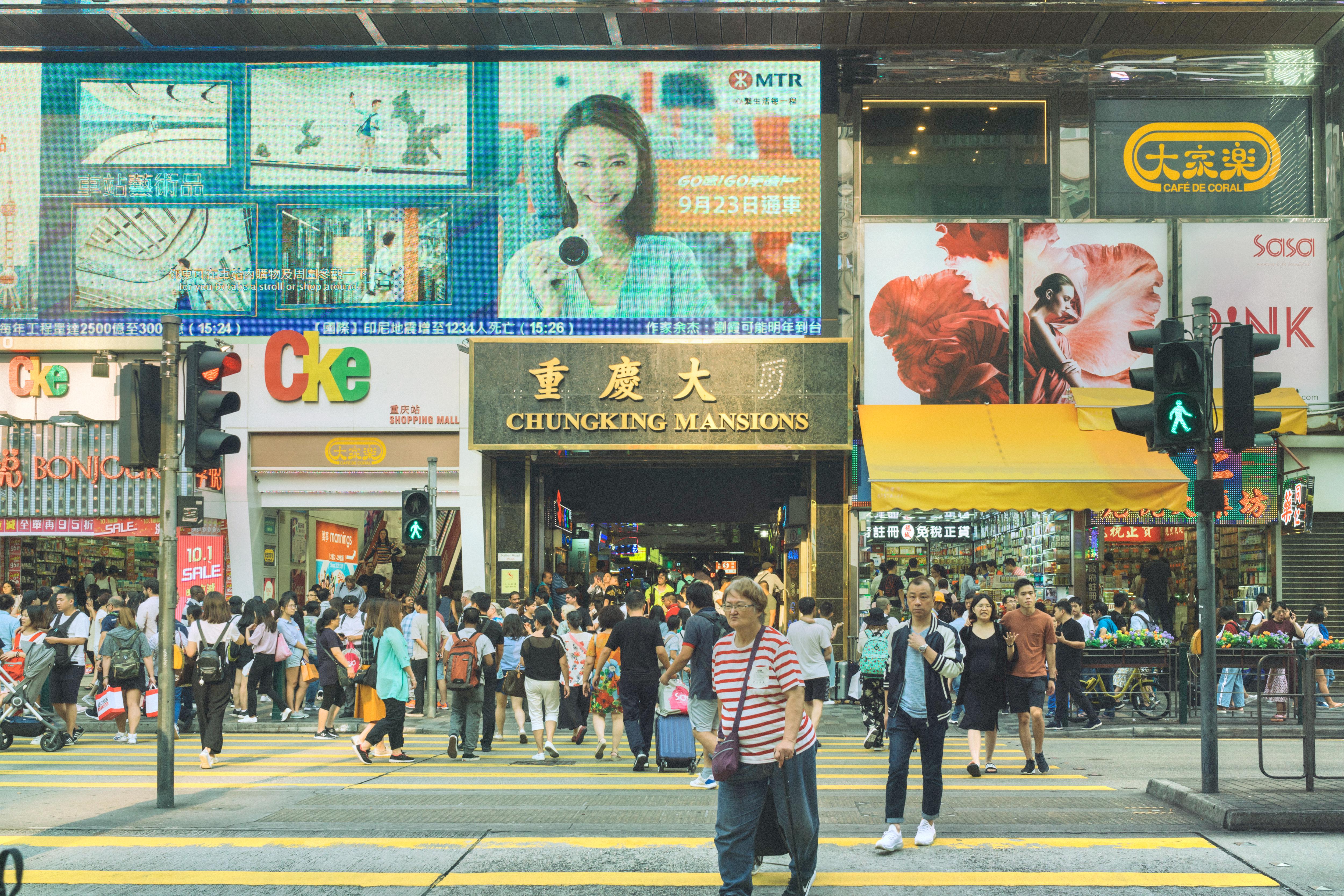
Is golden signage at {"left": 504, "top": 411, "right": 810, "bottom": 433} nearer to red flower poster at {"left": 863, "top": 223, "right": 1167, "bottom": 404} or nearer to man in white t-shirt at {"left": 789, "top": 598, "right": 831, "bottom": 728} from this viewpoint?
red flower poster at {"left": 863, "top": 223, "right": 1167, "bottom": 404}

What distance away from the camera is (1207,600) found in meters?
10.4

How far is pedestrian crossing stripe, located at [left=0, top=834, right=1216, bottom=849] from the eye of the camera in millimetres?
8430

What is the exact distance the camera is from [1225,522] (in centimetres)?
2262

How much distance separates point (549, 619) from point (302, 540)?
13073 mm

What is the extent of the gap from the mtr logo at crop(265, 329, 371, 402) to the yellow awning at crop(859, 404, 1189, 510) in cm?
933

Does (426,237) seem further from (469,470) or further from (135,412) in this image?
(135,412)

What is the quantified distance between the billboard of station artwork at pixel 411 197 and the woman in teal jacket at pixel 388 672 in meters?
10.8

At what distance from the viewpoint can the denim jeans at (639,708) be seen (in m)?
12.5

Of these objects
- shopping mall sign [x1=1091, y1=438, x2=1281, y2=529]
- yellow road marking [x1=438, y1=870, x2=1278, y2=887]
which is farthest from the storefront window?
yellow road marking [x1=438, y1=870, x2=1278, y2=887]

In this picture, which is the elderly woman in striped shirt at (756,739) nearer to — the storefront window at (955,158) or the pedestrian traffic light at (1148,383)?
the pedestrian traffic light at (1148,383)

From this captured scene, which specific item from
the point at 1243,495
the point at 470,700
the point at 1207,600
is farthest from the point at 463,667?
the point at 1243,495

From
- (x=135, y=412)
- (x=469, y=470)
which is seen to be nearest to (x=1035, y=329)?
(x=469, y=470)

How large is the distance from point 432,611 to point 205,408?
7.91m

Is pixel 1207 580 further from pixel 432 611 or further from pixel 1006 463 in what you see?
pixel 432 611
